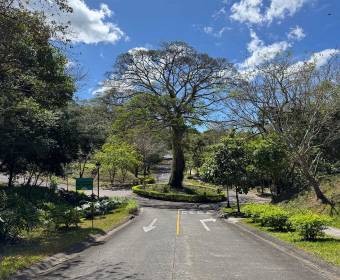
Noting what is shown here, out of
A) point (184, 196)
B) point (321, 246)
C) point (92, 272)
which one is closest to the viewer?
point (92, 272)

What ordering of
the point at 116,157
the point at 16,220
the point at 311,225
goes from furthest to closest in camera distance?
the point at 116,157
the point at 311,225
the point at 16,220

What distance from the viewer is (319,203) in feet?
80.9

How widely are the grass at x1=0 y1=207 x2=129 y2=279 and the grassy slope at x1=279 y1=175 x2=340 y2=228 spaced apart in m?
11.7

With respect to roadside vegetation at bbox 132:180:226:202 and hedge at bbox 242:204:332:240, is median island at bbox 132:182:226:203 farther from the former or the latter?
hedge at bbox 242:204:332:240

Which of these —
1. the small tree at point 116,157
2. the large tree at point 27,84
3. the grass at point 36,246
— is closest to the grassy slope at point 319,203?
the grass at point 36,246

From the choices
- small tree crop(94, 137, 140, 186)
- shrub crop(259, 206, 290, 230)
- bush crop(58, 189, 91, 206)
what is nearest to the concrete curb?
shrub crop(259, 206, 290, 230)

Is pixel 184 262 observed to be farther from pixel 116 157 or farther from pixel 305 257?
pixel 116 157

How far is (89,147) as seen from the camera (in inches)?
1458

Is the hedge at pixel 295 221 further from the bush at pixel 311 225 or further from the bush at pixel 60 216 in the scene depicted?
the bush at pixel 60 216

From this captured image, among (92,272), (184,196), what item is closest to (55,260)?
(92,272)

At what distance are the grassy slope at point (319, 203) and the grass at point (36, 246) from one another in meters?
11.7

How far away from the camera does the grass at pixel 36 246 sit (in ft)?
35.4

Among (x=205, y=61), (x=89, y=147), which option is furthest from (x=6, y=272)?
(x=205, y=61)

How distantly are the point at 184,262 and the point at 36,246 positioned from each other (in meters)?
5.74
